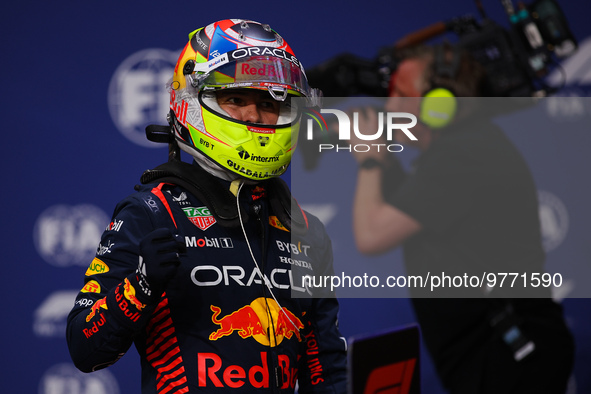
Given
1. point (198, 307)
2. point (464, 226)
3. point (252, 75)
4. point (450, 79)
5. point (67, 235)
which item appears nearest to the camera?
point (198, 307)

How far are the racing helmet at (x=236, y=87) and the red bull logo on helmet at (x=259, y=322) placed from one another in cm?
27

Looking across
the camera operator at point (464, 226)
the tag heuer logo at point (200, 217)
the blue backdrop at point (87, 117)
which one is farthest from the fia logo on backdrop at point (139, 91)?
the tag heuer logo at point (200, 217)

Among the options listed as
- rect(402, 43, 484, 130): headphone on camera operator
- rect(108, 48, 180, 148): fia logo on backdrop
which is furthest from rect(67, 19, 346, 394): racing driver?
rect(108, 48, 180, 148): fia logo on backdrop

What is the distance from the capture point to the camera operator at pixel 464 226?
173 cm

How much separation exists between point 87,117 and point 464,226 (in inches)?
54.4

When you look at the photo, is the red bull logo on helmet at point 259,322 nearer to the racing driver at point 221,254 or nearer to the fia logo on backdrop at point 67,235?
the racing driver at point 221,254

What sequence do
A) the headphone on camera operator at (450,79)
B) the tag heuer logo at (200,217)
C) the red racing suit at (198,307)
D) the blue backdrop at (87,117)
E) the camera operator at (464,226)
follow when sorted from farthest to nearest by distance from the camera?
1. the blue backdrop at (87,117)
2. the headphone on camera operator at (450,79)
3. the camera operator at (464,226)
4. the tag heuer logo at (200,217)
5. the red racing suit at (198,307)

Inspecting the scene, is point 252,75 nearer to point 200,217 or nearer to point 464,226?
point 200,217

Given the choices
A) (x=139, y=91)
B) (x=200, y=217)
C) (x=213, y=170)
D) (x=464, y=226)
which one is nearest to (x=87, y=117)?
(x=139, y=91)

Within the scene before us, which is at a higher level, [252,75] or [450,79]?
[252,75]

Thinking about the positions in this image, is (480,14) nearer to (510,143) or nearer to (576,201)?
(510,143)

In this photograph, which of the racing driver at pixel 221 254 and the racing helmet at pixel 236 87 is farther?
the racing helmet at pixel 236 87

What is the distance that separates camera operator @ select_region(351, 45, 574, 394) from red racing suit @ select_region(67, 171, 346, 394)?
45 cm

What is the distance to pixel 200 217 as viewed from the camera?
1.22 meters
